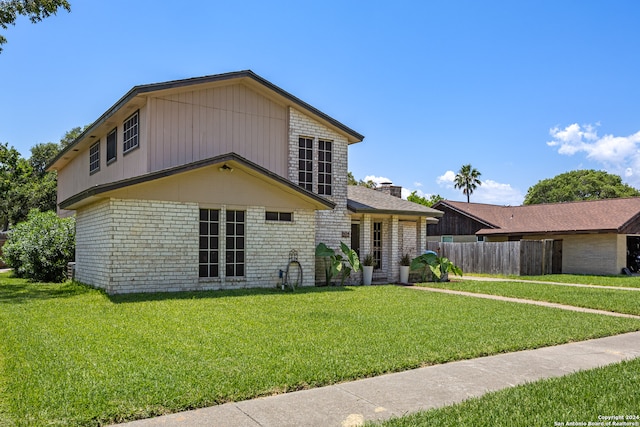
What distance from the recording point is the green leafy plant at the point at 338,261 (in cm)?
1620

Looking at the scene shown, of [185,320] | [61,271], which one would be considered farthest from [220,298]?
[61,271]

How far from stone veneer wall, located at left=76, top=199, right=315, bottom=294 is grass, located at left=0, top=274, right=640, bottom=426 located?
31.2 inches

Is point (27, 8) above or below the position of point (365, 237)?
above

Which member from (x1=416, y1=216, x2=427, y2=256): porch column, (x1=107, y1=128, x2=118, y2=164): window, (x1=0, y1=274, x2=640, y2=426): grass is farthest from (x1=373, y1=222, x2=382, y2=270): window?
(x1=107, y1=128, x2=118, y2=164): window

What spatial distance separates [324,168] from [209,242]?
5.61 metres

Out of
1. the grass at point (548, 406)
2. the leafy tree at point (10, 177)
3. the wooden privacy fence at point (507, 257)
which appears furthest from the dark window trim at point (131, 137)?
the wooden privacy fence at point (507, 257)

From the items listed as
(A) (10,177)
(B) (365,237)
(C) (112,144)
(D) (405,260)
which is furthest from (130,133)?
(A) (10,177)

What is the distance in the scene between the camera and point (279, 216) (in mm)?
15164

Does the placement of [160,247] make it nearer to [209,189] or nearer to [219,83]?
[209,189]

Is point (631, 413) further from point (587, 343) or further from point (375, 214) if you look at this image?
point (375, 214)

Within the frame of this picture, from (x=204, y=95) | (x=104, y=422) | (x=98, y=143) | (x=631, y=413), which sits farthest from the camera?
(x=98, y=143)

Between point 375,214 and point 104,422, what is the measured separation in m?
15.0

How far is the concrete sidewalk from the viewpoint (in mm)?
4480

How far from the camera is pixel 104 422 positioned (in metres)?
4.35
